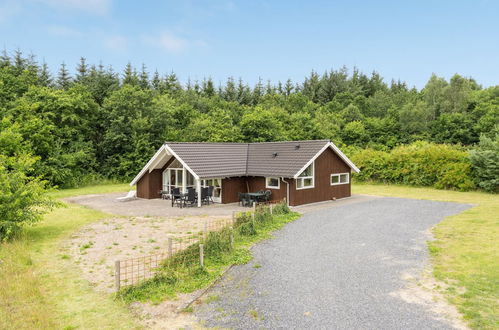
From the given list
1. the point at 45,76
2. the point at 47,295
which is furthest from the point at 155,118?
the point at 47,295

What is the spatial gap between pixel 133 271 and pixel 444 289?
7666 mm

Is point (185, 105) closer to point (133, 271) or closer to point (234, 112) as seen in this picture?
point (234, 112)

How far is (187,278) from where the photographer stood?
8555mm

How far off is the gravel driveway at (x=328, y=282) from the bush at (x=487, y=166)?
14.2 metres

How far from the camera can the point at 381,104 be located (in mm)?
62562

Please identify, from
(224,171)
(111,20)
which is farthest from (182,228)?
(111,20)

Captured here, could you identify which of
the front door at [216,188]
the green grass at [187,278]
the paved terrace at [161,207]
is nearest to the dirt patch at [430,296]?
the green grass at [187,278]

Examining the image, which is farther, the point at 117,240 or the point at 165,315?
the point at 117,240

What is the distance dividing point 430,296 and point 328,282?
2.17 meters

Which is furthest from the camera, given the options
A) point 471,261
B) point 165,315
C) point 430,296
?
point 471,261

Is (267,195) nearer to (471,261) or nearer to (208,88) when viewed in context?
(471,261)

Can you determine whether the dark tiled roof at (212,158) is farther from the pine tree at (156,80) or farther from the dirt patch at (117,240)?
the pine tree at (156,80)

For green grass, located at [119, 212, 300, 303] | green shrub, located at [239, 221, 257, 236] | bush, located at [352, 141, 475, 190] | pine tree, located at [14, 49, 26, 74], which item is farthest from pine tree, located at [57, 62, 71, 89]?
green grass, located at [119, 212, 300, 303]

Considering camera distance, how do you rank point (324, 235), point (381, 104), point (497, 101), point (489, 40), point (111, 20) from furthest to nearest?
point (381, 104), point (497, 101), point (489, 40), point (111, 20), point (324, 235)
